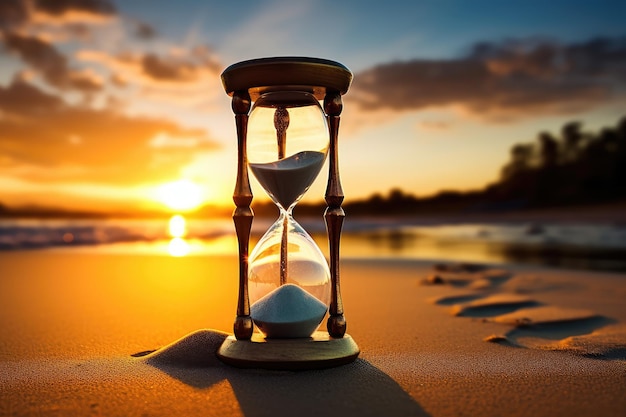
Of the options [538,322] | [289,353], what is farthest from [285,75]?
[538,322]

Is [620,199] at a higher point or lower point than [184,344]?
higher

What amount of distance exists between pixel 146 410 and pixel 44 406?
1.26ft

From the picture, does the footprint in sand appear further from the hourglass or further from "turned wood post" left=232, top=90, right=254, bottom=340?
"turned wood post" left=232, top=90, right=254, bottom=340

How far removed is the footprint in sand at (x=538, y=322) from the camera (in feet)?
9.50

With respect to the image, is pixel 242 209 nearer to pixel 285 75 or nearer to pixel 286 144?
pixel 286 144

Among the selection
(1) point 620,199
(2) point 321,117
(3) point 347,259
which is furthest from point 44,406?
(1) point 620,199

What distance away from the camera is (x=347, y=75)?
2701 mm

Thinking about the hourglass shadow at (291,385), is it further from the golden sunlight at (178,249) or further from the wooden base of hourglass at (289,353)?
the golden sunlight at (178,249)

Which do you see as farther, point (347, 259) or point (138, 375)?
point (347, 259)

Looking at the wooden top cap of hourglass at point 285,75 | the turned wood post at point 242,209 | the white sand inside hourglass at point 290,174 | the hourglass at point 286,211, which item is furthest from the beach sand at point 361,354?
the wooden top cap of hourglass at point 285,75

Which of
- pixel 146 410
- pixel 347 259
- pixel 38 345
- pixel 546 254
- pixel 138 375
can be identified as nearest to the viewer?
pixel 146 410

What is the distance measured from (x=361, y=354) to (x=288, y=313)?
1.49ft

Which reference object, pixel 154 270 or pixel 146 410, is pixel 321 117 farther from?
pixel 154 270

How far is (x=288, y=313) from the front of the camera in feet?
8.62
